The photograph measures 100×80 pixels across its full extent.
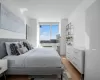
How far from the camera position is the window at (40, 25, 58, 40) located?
29.7 ft

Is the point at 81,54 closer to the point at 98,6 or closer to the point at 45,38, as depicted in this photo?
the point at 98,6

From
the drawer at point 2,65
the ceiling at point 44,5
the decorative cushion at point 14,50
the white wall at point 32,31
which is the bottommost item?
the drawer at point 2,65

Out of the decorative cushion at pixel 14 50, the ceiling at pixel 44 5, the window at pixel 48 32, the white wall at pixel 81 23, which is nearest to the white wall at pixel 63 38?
the window at pixel 48 32

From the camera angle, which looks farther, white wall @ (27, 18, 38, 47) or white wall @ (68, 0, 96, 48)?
white wall @ (27, 18, 38, 47)

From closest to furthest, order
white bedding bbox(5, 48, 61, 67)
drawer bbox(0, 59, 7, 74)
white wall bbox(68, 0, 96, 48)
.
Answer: drawer bbox(0, 59, 7, 74) < white bedding bbox(5, 48, 61, 67) < white wall bbox(68, 0, 96, 48)

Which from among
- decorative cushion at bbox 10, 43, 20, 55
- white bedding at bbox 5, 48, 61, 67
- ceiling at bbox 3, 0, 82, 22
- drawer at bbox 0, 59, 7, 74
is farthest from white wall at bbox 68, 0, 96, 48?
drawer at bbox 0, 59, 7, 74

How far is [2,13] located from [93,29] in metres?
2.65

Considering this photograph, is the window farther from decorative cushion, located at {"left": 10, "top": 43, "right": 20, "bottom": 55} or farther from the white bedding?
the white bedding

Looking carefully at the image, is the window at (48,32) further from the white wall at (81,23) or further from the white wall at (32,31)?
the white wall at (81,23)

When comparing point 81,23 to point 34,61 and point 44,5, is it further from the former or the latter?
point 34,61

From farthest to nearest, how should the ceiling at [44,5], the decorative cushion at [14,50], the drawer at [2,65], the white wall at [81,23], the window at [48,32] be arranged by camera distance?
the window at [48,32], the ceiling at [44,5], the white wall at [81,23], the decorative cushion at [14,50], the drawer at [2,65]

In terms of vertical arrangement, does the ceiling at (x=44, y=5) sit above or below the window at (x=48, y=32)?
above

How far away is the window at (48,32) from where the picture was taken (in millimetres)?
9039

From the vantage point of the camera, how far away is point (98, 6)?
1736mm
